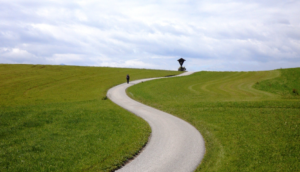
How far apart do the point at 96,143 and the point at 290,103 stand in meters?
24.5

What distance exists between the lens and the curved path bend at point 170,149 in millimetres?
11594

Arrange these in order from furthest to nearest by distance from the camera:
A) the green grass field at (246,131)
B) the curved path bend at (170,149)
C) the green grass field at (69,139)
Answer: the green grass field at (69,139), the green grass field at (246,131), the curved path bend at (170,149)

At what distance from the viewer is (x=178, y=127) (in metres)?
18.9

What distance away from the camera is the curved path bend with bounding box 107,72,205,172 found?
11.6 metres

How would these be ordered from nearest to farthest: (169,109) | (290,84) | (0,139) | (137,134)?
(0,139)
(137,134)
(169,109)
(290,84)

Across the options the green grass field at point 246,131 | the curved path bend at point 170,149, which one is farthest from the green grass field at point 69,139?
the green grass field at point 246,131

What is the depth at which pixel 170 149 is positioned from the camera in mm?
13906

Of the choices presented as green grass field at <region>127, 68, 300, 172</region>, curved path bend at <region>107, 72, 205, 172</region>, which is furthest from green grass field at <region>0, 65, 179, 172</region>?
green grass field at <region>127, 68, 300, 172</region>

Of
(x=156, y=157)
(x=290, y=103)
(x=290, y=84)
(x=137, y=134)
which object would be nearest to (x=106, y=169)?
(x=156, y=157)

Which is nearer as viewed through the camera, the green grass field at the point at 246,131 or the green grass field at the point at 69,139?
the green grass field at the point at 246,131

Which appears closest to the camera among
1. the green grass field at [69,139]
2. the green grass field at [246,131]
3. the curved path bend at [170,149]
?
the curved path bend at [170,149]

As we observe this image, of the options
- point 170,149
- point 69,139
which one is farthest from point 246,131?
point 69,139

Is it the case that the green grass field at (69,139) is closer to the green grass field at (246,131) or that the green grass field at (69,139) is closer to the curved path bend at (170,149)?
the curved path bend at (170,149)

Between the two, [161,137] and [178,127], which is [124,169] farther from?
[178,127]
